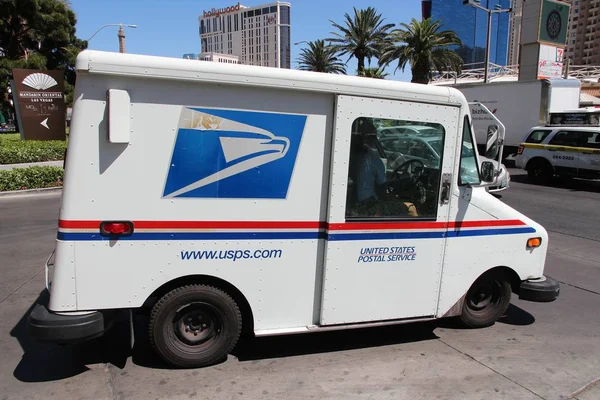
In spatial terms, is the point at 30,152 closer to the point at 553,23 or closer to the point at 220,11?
the point at 553,23

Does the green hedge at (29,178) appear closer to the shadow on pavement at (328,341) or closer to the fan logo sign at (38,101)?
the fan logo sign at (38,101)

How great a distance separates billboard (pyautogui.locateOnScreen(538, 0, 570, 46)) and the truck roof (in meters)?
37.7

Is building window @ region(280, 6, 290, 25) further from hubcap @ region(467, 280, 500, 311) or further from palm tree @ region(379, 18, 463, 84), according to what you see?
hubcap @ region(467, 280, 500, 311)

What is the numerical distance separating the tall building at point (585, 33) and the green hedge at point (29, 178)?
168 m

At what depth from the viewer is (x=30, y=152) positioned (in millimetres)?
17438

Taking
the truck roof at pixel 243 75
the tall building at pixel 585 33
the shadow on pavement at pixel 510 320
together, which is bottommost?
the shadow on pavement at pixel 510 320

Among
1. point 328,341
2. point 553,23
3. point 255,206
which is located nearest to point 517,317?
point 328,341

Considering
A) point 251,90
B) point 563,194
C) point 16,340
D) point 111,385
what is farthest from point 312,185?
point 563,194

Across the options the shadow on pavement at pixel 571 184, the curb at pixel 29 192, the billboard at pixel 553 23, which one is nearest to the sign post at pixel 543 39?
the billboard at pixel 553 23

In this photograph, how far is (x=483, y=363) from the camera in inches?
156

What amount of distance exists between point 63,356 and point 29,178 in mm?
10655

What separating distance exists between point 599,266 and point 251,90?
21.0 feet

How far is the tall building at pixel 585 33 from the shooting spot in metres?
146

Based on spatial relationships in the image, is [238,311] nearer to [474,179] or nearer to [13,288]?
[474,179]
